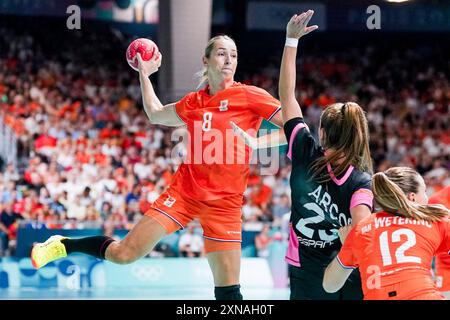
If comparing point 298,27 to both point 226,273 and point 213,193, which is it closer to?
point 213,193

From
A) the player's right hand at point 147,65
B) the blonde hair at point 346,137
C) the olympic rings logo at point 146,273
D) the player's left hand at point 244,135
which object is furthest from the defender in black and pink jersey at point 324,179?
the olympic rings logo at point 146,273

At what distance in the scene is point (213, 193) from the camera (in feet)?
19.9

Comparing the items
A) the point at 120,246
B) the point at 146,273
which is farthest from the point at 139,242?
the point at 146,273

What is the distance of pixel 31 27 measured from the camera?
843 inches

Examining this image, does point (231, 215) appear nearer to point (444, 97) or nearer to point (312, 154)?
point (312, 154)

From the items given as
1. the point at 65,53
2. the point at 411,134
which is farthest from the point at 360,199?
the point at 65,53

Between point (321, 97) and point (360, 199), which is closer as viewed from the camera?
point (360, 199)

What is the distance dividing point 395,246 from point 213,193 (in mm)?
2151

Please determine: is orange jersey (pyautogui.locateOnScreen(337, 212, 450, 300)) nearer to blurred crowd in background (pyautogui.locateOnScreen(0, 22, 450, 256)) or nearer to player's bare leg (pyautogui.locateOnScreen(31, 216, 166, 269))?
player's bare leg (pyautogui.locateOnScreen(31, 216, 166, 269))

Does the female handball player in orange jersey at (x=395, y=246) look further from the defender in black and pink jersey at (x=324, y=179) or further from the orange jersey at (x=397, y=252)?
the defender in black and pink jersey at (x=324, y=179)

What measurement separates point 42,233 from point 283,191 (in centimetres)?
451

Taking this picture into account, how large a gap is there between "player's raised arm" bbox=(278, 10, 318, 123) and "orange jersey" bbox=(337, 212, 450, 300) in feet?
2.91

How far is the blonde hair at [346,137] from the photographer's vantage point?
15.4 ft
